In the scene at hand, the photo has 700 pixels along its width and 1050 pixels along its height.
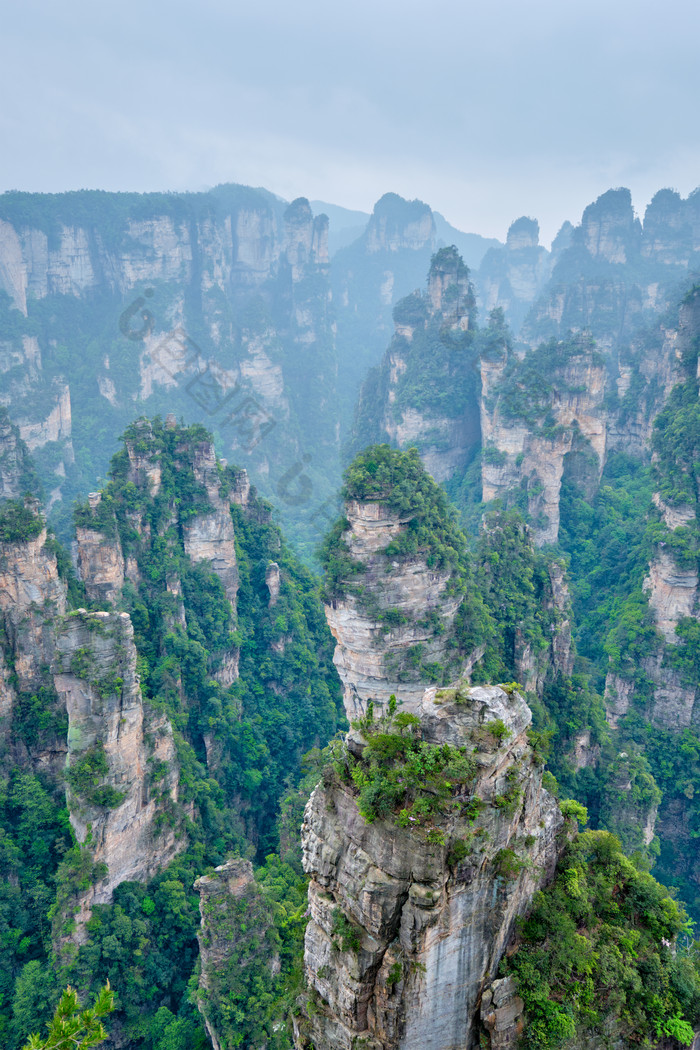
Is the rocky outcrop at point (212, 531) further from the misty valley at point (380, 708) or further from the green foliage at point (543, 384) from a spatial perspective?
the green foliage at point (543, 384)

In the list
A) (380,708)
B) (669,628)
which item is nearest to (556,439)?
(669,628)

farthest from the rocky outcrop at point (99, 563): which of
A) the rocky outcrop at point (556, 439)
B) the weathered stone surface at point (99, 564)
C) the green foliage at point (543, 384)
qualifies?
the green foliage at point (543, 384)

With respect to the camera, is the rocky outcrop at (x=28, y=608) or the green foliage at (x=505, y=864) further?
the rocky outcrop at (x=28, y=608)

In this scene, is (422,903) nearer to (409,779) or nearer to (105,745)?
(409,779)

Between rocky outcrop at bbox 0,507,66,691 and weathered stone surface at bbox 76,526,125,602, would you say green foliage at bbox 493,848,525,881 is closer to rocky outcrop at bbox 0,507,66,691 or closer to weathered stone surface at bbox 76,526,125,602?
rocky outcrop at bbox 0,507,66,691

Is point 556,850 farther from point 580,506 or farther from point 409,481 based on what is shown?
point 580,506

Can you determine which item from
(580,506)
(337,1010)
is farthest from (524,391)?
(337,1010)

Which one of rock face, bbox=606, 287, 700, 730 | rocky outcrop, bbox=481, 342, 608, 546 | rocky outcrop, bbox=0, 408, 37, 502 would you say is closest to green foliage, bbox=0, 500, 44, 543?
rocky outcrop, bbox=0, 408, 37, 502
